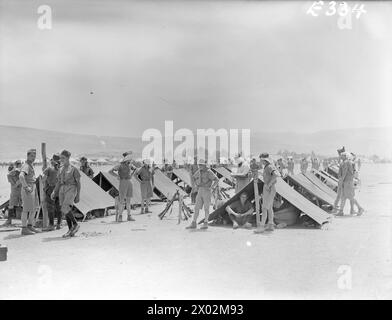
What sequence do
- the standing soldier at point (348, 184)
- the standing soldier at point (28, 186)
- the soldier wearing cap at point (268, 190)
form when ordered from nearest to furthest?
the standing soldier at point (28, 186)
the soldier wearing cap at point (268, 190)
the standing soldier at point (348, 184)

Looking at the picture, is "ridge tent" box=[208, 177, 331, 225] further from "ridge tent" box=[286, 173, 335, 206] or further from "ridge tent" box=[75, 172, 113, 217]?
"ridge tent" box=[75, 172, 113, 217]

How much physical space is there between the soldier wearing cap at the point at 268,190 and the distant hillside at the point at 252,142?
98.4 meters

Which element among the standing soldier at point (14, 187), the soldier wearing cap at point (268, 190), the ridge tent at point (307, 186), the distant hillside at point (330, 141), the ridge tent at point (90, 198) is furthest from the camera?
the distant hillside at point (330, 141)

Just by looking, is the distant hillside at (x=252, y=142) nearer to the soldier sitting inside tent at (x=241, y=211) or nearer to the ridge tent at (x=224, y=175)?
the ridge tent at (x=224, y=175)

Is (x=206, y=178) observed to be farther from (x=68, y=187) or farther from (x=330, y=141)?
(x=330, y=141)

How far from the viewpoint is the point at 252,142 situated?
138 metres

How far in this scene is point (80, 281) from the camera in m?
5.88

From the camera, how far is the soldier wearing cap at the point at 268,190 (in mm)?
9766

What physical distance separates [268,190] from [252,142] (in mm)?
129165

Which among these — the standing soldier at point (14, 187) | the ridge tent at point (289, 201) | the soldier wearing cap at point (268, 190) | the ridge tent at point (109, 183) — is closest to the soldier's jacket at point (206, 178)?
the ridge tent at point (289, 201)

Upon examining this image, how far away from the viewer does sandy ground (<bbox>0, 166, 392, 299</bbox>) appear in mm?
5426

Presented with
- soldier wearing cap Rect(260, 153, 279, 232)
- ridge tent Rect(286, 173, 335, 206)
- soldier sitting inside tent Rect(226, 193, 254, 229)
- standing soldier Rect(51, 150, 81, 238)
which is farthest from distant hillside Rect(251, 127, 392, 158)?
standing soldier Rect(51, 150, 81, 238)
